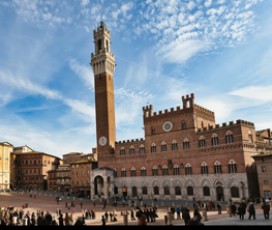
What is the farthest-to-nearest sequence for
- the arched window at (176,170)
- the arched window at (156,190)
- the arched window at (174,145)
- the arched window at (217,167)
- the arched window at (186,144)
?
the arched window at (156,190) < the arched window at (174,145) < the arched window at (176,170) < the arched window at (186,144) < the arched window at (217,167)

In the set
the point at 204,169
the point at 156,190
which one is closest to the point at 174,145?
the point at 204,169

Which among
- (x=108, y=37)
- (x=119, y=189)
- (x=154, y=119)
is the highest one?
(x=108, y=37)

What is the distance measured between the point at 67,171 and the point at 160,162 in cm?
3405

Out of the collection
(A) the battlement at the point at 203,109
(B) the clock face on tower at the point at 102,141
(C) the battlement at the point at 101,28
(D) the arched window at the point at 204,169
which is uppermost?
(C) the battlement at the point at 101,28

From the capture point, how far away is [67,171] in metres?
77.1

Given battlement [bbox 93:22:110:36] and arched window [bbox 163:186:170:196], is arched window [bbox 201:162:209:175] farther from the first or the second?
battlement [bbox 93:22:110:36]

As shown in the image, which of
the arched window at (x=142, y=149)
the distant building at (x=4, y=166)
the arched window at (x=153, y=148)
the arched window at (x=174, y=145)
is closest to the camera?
the arched window at (x=174, y=145)

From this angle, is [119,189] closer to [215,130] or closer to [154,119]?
[154,119]

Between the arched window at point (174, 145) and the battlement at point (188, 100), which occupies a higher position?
the battlement at point (188, 100)

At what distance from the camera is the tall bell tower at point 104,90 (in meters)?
62.3

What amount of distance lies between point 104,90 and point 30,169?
36.3 meters

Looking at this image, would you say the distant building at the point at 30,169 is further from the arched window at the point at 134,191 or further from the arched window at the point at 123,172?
the arched window at the point at 134,191

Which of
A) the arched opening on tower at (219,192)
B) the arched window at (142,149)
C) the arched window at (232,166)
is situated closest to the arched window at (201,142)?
the arched window at (232,166)
